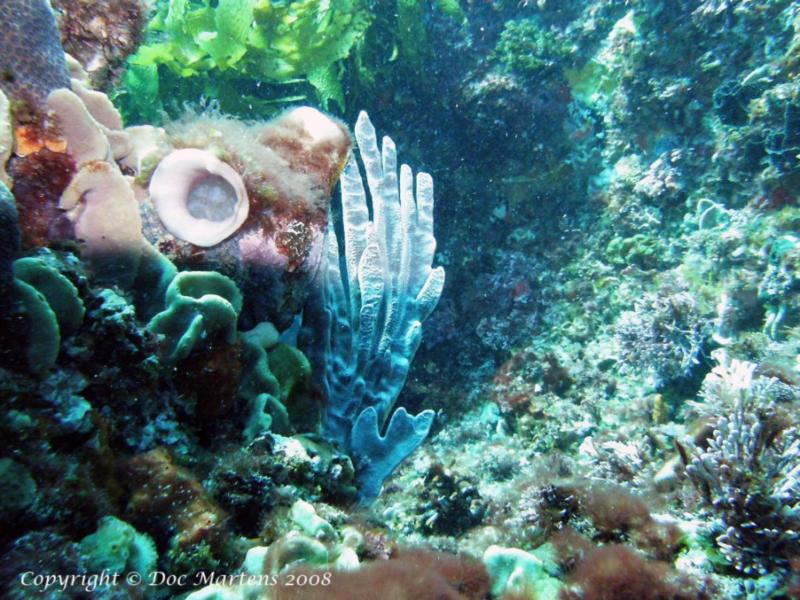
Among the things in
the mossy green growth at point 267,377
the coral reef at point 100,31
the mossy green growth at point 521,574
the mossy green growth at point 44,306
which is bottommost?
the mossy green growth at point 521,574

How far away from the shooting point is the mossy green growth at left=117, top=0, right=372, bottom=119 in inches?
188

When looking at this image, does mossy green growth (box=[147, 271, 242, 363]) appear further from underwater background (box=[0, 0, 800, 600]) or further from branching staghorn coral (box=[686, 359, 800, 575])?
branching staghorn coral (box=[686, 359, 800, 575])

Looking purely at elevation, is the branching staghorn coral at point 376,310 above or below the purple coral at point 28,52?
below

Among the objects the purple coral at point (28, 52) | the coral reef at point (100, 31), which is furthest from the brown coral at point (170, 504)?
the coral reef at point (100, 31)

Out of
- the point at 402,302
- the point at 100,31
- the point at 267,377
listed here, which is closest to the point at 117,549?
the point at 267,377

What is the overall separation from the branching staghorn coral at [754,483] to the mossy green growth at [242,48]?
4.65 m

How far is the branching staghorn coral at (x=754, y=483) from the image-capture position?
77.9 inches

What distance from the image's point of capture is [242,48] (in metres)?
4.81

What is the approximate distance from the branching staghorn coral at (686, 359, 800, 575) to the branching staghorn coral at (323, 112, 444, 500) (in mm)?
1977

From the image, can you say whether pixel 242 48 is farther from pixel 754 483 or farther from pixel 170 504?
pixel 754 483

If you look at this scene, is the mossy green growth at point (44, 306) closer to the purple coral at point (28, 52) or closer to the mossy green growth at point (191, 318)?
the mossy green growth at point (191, 318)

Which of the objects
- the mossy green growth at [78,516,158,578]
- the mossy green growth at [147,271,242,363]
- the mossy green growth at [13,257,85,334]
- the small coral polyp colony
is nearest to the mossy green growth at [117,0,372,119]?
the small coral polyp colony

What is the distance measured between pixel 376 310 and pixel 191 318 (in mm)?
1853

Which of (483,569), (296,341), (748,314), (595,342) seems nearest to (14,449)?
(483,569)
